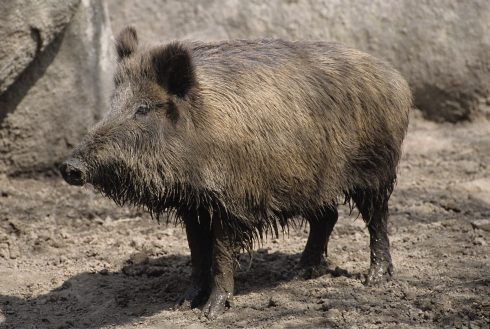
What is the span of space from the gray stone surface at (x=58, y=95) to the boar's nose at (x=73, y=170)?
321 centimetres

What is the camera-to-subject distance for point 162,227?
25.0 feet

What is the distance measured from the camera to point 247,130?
5516 mm

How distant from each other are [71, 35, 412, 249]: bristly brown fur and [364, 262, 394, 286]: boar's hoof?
1.68ft

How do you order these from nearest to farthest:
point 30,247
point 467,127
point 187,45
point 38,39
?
point 187,45, point 30,247, point 38,39, point 467,127

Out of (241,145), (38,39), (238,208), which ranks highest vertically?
(38,39)

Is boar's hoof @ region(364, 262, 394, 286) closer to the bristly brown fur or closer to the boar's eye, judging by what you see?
the bristly brown fur

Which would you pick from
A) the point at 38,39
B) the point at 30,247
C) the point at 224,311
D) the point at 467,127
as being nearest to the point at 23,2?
the point at 38,39

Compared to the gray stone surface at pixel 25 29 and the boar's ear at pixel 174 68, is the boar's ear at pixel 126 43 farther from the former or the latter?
the gray stone surface at pixel 25 29

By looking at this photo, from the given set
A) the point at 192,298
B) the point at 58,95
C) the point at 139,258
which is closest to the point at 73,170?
the point at 192,298

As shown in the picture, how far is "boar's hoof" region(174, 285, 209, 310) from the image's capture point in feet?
19.5

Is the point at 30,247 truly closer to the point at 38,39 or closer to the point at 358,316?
the point at 38,39

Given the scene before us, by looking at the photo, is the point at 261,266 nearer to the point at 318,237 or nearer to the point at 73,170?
the point at 318,237

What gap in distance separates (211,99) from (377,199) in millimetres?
1514

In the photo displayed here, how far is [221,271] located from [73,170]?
4.02 feet
